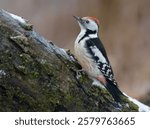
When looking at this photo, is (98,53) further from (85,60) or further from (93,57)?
(85,60)

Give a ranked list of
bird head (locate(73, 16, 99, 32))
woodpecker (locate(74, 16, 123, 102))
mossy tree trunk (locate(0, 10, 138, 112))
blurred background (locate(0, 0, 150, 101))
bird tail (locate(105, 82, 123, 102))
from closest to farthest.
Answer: mossy tree trunk (locate(0, 10, 138, 112)), bird tail (locate(105, 82, 123, 102)), woodpecker (locate(74, 16, 123, 102)), bird head (locate(73, 16, 99, 32)), blurred background (locate(0, 0, 150, 101))

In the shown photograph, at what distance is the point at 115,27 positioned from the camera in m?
13.2

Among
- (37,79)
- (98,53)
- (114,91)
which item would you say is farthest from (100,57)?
(37,79)

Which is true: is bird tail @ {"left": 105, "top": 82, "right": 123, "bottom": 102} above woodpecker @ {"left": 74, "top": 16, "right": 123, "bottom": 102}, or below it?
below

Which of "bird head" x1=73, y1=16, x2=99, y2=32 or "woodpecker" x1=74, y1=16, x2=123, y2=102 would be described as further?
"bird head" x1=73, y1=16, x2=99, y2=32

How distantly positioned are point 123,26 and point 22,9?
2.33m

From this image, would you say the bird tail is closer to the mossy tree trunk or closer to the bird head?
the mossy tree trunk

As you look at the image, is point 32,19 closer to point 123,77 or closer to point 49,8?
point 49,8

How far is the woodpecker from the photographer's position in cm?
440

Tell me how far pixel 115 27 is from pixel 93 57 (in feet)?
27.7

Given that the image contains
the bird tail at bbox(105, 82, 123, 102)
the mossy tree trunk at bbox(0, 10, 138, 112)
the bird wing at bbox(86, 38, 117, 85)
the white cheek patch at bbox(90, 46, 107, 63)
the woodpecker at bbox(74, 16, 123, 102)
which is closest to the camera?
the mossy tree trunk at bbox(0, 10, 138, 112)

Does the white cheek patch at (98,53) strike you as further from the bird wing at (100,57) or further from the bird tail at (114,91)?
the bird tail at (114,91)

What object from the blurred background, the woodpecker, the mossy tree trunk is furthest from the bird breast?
the blurred background

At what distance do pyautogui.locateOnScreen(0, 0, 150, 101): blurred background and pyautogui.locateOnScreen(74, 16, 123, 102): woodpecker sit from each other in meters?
7.18
